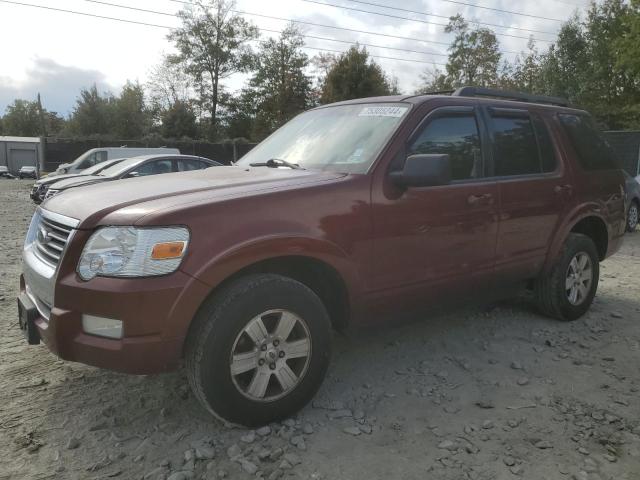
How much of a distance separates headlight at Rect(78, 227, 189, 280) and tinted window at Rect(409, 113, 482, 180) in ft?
5.46

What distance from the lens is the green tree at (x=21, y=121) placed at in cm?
7438

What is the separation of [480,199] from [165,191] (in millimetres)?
2127

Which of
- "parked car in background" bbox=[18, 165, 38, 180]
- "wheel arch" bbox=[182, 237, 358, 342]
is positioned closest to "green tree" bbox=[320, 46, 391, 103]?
"parked car in background" bbox=[18, 165, 38, 180]

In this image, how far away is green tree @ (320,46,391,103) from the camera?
33066 millimetres

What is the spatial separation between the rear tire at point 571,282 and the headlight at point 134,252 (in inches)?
Result: 129

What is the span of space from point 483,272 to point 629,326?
1763 millimetres

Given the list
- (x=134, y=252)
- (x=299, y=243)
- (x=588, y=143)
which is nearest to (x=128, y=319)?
(x=134, y=252)

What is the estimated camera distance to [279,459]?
2.50m

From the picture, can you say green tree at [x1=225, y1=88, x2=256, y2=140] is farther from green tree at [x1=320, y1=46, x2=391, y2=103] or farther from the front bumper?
A: the front bumper

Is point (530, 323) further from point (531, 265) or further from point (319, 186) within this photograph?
point (319, 186)

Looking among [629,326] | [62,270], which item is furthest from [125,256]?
[629,326]

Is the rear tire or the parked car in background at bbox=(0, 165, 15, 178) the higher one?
the rear tire

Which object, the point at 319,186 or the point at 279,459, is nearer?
the point at 279,459

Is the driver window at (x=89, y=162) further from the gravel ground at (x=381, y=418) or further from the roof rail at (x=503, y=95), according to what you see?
the roof rail at (x=503, y=95)
